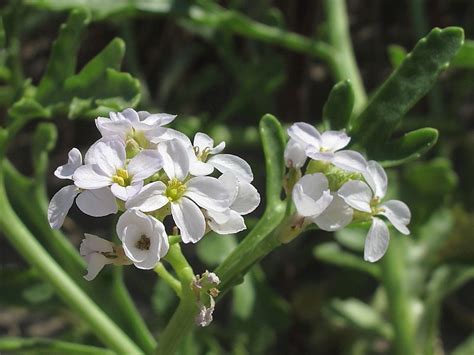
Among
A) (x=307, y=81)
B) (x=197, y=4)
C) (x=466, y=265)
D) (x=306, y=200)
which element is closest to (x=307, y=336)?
(x=466, y=265)

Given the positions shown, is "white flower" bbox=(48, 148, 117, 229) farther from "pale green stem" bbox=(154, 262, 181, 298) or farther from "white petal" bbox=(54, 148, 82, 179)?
"pale green stem" bbox=(154, 262, 181, 298)

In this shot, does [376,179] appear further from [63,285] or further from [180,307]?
[63,285]

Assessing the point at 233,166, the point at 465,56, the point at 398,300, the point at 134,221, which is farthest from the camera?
the point at 398,300

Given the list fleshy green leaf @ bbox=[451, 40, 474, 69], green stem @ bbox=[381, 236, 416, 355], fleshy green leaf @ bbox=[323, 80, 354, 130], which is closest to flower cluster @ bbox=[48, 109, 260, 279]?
fleshy green leaf @ bbox=[323, 80, 354, 130]

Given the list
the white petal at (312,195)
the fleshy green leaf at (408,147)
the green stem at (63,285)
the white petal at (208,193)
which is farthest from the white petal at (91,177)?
the green stem at (63,285)

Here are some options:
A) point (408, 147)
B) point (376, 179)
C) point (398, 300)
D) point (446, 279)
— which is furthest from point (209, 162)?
point (446, 279)

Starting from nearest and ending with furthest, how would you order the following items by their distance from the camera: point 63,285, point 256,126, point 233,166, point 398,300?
point 233,166 → point 63,285 → point 398,300 → point 256,126
